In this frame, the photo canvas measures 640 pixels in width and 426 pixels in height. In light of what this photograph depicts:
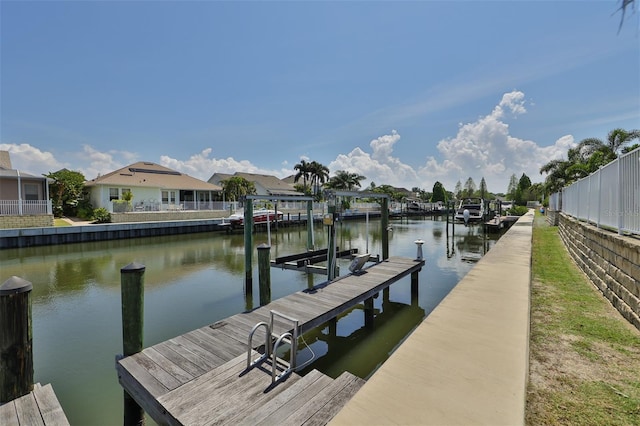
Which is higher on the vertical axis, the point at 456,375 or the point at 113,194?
the point at 113,194

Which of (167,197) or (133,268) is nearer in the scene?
(133,268)

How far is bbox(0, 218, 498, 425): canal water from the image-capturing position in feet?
16.5

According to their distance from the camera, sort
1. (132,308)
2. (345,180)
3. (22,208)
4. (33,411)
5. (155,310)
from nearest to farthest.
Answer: (33,411) < (132,308) < (155,310) < (22,208) < (345,180)

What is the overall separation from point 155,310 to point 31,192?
76.5 ft

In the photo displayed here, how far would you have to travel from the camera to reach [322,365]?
17.9 ft

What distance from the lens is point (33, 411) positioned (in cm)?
314

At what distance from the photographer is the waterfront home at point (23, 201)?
1897cm

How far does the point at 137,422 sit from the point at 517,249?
38.5ft

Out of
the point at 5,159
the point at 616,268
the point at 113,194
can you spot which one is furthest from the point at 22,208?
the point at 616,268

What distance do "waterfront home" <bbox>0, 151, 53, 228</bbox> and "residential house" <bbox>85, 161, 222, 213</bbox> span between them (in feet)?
12.8

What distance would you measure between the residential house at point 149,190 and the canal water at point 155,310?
33.9ft

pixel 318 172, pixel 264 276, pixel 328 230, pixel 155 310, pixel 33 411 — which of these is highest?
pixel 318 172

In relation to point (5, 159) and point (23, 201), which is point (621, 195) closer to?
point (23, 201)

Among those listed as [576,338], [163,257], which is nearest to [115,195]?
[163,257]
